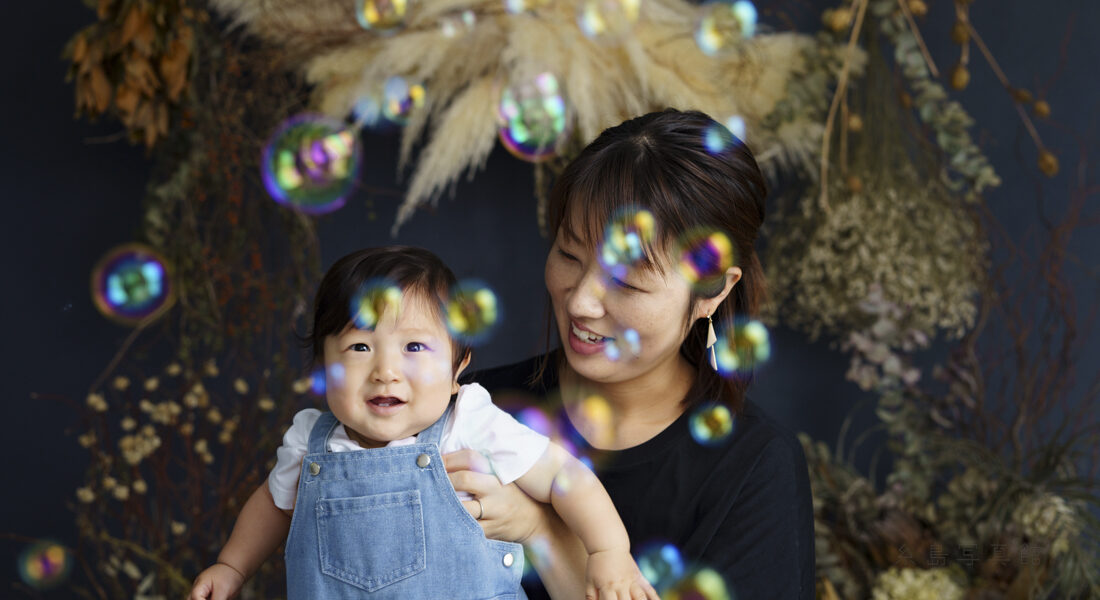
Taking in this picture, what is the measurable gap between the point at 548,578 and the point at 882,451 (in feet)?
6.47

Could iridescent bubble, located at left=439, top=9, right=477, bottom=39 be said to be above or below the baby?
above

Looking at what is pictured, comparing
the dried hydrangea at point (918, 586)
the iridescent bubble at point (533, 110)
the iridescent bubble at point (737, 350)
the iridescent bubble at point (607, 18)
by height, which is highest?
the iridescent bubble at point (607, 18)

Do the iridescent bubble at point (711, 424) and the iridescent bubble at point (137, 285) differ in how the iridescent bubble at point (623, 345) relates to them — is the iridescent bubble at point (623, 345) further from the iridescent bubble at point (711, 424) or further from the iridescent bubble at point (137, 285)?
the iridescent bubble at point (137, 285)

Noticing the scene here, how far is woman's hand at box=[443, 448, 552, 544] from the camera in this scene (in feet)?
4.19

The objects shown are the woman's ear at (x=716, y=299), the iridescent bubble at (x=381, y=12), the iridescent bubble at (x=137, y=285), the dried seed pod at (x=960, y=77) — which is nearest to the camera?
the woman's ear at (x=716, y=299)

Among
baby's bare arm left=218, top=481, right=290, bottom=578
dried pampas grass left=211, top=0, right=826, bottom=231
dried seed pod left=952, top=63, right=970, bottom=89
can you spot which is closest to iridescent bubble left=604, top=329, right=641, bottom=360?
baby's bare arm left=218, top=481, right=290, bottom=578

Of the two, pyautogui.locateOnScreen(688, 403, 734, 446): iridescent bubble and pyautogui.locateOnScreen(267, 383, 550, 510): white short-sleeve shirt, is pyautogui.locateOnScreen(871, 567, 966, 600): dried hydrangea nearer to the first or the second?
pyautogui.locateOnScreen(688, 403, 734, 446): iridescent bubble

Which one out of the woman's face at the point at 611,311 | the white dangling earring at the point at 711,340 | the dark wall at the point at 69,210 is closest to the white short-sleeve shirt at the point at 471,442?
the woman's face at the point at 611,311

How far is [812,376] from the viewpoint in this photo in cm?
306

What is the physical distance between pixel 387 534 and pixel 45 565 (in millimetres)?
2134

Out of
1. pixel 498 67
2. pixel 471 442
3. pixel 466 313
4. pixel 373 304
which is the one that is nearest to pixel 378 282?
pixel 373 304

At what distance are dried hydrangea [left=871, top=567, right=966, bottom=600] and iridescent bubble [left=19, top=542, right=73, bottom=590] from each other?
223cm

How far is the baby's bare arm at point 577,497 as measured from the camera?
49.7 inches

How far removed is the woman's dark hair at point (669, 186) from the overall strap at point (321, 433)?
43 cm
